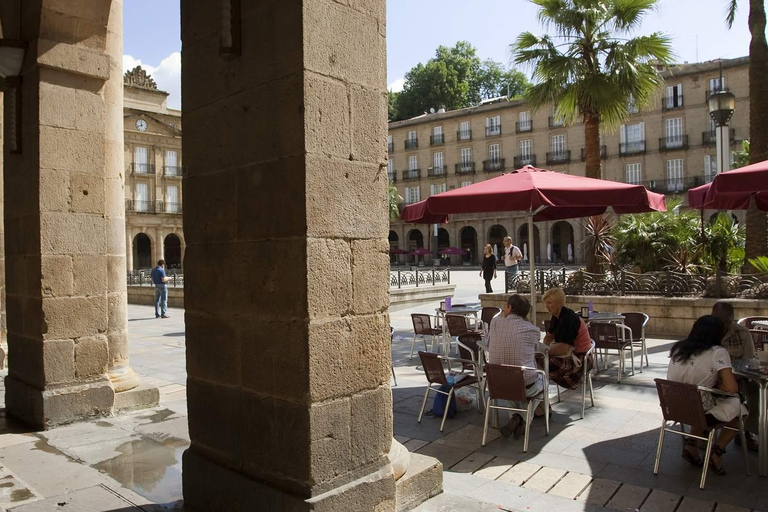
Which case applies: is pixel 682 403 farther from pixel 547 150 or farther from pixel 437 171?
pixel 437 171

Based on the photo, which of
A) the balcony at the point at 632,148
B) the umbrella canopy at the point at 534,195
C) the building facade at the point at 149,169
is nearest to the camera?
the umbrella canopy at the point at 534,195

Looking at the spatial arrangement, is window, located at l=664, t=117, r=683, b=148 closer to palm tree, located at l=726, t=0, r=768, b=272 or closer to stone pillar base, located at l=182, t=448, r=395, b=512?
palm tree, located at l=726, t=0, r=768, b=272

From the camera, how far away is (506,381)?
4.46 m

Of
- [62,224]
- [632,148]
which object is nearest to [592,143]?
[62,224]

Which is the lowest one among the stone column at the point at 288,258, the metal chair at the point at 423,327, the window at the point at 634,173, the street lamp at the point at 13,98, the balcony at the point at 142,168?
the metal chair at the point at 423,327

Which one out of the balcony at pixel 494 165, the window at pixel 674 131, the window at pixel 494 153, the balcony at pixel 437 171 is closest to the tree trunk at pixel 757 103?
the window at pixel 674 131

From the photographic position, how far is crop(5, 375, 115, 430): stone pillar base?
16.2 ft

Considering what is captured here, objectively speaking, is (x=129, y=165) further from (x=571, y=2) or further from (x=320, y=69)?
(x=320, y=69)

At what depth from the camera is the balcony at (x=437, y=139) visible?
4990cm

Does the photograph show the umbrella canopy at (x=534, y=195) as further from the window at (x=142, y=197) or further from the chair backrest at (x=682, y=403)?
the window at (x=142, y=197)

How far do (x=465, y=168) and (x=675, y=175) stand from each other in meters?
16.0

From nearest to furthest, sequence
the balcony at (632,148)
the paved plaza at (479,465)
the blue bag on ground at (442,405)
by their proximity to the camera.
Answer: the paved plaza at (479,465) < the blue bag on ground at (442,405) < the balcony at (632,148)

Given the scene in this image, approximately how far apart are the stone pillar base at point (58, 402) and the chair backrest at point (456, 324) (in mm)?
4176

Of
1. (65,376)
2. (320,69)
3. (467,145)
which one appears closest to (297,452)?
(320,69)
